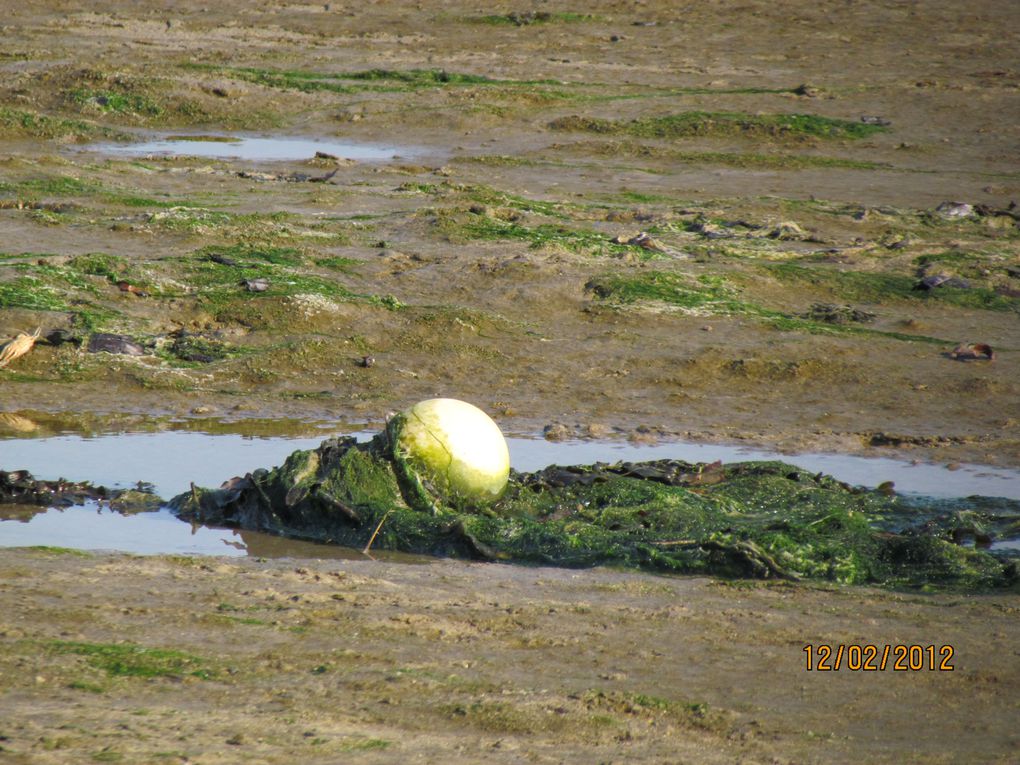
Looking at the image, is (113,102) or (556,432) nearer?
(556,432)

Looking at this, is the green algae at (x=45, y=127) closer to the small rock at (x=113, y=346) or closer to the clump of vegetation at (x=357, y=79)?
the clump of vegetation at (x=357, y=79)

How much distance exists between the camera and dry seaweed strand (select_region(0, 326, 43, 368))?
30.8 ft

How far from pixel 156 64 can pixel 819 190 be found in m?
9.63

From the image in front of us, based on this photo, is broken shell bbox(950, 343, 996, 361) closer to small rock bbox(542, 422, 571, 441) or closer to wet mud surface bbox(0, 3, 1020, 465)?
wet mud surface bbox(0, 3, 1020, 465)

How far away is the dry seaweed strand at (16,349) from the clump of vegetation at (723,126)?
9.74 m

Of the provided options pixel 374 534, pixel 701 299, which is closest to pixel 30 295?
pixel 374 534

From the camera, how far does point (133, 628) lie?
5.07 meters

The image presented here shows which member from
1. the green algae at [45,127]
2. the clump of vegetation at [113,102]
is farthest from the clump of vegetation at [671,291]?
the clump of vegetation at [113,102]

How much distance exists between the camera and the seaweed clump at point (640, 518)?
20.9 feet

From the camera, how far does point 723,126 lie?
703 inches

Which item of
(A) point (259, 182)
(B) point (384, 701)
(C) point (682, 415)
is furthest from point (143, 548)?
(A) point (259, 182)

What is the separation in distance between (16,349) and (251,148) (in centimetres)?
804
